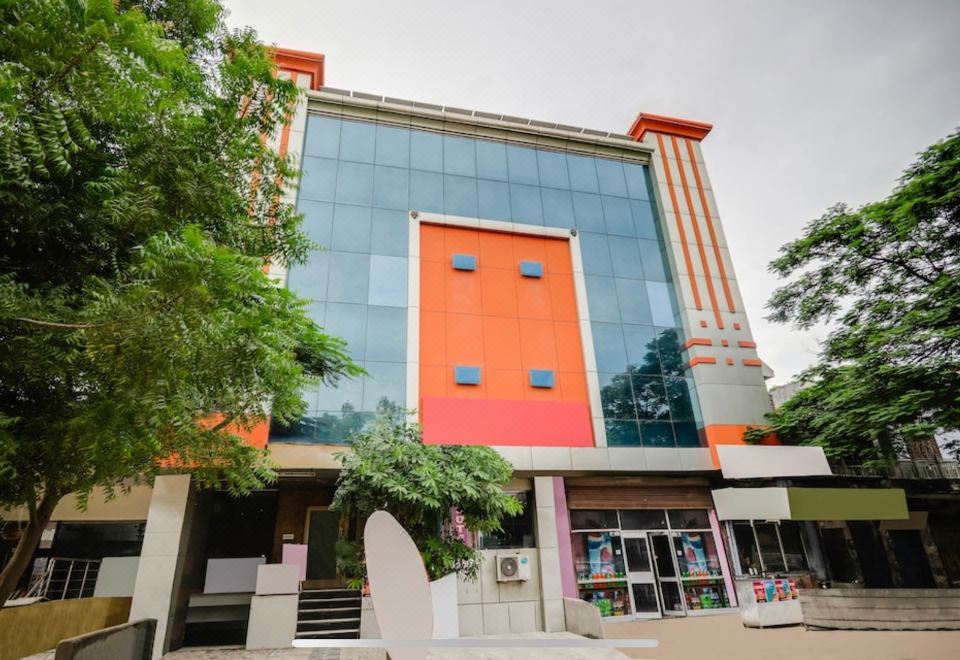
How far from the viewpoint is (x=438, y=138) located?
16.5 meters

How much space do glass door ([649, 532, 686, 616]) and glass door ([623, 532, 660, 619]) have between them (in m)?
0.18

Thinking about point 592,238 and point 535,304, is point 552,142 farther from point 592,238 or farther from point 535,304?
point 535,304

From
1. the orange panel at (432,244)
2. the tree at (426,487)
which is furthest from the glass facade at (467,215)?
the tree at (426,487)

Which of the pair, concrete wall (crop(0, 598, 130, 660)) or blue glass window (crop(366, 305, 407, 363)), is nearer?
concrete wall (crop(0, 598, 130, 660))

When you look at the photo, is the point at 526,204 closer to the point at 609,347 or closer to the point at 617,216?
the point at 617,216

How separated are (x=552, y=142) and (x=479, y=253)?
551 centimetres

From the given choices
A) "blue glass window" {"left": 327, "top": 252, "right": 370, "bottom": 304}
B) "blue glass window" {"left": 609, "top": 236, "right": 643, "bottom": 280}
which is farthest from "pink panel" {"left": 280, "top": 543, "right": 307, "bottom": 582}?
"blue glass window" {"left": 609, "top": 236, "right": 643, "bottom": 280}

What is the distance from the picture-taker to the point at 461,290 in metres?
14.4

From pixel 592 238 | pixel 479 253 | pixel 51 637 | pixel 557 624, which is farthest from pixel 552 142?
pixel 51 637

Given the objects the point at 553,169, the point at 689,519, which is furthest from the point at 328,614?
the point at 553,169

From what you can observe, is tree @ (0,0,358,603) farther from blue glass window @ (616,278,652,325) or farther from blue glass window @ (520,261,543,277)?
blue glass window @ (616,278,652,325)

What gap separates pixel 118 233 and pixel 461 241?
34.9ft

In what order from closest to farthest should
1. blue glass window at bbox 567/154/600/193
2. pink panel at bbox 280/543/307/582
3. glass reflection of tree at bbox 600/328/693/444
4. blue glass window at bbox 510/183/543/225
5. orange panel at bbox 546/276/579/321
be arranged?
pink panel at bbox 280/543/307/582, glass reflection of tree at bbox 600/328/693/444, orange panel at bbox 546/276/579/321, blue glass window at bbox 510/183/543/225, blue glass window at bbox 567/154/600/193

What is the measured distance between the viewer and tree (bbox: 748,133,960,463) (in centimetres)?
1156
